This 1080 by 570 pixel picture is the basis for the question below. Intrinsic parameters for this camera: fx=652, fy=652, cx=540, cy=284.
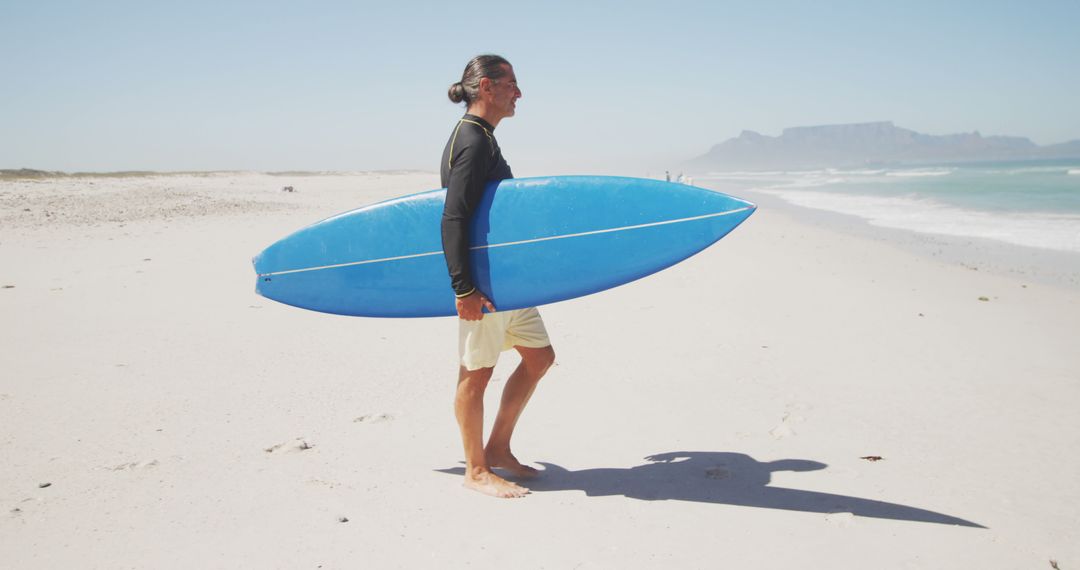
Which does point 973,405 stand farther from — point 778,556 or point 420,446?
point 420,446

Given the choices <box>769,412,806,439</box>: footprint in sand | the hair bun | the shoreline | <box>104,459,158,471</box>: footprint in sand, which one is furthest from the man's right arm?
the shoreline

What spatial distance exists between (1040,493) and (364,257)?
2.81 m

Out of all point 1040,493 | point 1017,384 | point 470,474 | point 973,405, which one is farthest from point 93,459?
point 1017,384

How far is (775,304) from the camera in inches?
216

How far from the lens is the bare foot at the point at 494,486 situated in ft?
7.95

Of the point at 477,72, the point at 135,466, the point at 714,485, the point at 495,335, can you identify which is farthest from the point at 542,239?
the point at 135,466

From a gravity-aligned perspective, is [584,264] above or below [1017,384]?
above

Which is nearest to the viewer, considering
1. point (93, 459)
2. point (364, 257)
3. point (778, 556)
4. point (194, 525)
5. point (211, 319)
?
point (778, 556)

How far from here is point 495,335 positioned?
2.46 metres

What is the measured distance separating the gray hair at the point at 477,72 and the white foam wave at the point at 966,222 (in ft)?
33.7

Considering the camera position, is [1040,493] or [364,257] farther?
[364,257]

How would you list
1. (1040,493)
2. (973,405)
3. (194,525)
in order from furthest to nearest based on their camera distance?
(973,405), (1040,493), (194,525)

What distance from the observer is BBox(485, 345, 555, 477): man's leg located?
8.38 feet

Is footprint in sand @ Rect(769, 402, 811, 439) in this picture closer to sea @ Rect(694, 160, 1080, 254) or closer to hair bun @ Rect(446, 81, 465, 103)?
hair bun @ Rect(446, 81, 465, 103)
